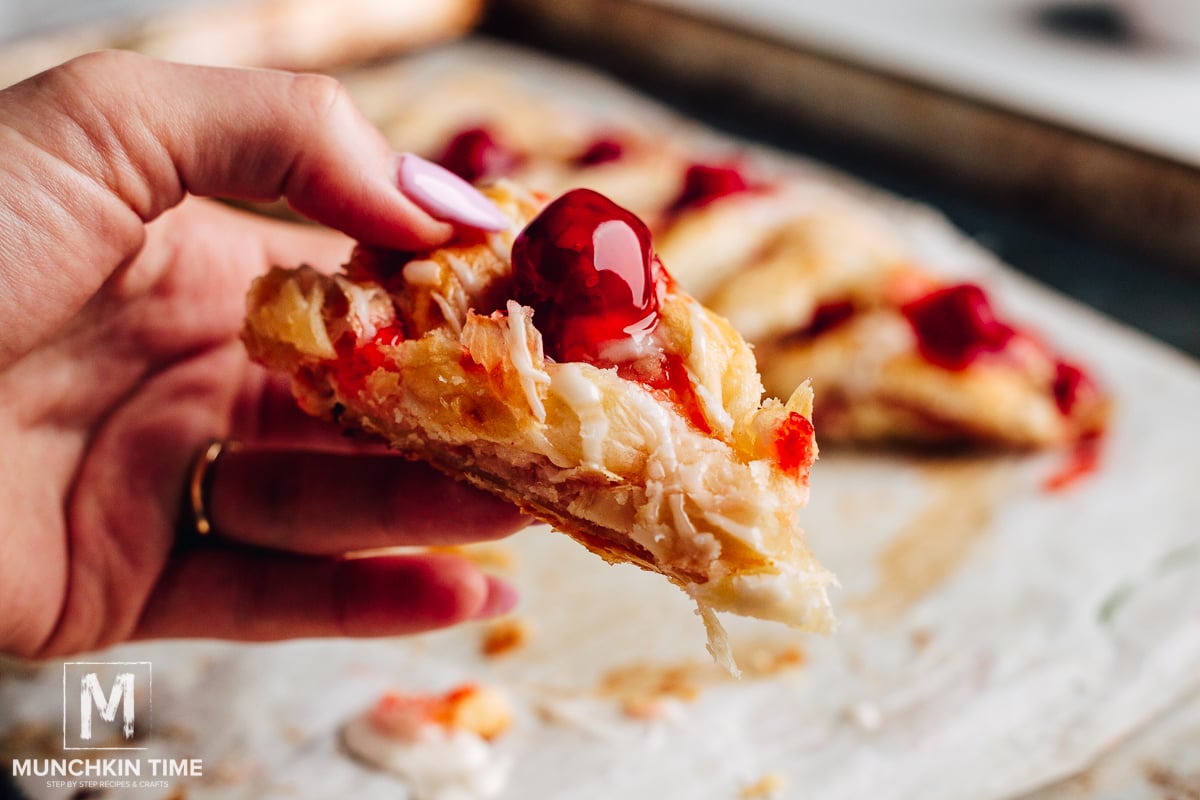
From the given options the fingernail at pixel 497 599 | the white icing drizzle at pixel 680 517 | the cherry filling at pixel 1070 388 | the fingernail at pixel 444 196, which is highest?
the fingernail at pixel 444 196

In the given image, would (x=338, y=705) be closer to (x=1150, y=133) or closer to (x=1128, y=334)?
(x=1128, y=334)

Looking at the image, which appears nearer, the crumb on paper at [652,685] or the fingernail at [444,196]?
the fingernail at [444,196]

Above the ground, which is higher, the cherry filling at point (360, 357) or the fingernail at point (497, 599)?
the cherry filling at point (360, 357)

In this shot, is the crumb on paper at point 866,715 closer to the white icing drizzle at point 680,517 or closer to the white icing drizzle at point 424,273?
the white icing drizzle at point 680,517

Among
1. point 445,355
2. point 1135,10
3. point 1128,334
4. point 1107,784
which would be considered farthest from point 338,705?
point 1135,10

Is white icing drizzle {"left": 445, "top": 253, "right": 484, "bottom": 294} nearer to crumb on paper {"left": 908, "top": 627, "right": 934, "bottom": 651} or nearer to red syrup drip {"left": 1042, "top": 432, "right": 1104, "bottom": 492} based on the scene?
crumb on paper {"left": 908, "top": 627, "right": 934, "bottom": 651}

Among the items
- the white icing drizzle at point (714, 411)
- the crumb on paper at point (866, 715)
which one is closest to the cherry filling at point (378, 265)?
the white icing drizzle at point (714, 411)

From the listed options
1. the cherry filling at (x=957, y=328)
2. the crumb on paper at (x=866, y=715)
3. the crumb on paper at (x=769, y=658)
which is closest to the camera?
the crumb on paper at (x=866, y=715)
